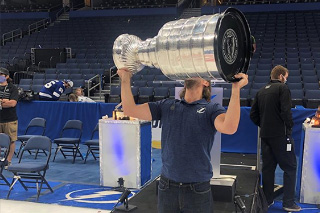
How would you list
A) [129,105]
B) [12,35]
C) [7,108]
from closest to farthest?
1. [129,105]
2. [7,108]
3. [12,35]

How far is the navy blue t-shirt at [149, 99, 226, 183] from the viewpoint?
90.4 inches

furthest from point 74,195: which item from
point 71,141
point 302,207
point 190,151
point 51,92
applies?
point 51,92

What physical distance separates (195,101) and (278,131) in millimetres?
2294

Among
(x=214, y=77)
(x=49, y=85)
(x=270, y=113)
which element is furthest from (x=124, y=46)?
(x=49, y=85)

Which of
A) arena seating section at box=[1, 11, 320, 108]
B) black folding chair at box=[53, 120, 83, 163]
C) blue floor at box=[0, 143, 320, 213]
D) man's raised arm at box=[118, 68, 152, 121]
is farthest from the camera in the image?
arena seating section at box=[1, 11, 320, 108]

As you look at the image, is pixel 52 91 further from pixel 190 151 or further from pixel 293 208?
pixel 190 151

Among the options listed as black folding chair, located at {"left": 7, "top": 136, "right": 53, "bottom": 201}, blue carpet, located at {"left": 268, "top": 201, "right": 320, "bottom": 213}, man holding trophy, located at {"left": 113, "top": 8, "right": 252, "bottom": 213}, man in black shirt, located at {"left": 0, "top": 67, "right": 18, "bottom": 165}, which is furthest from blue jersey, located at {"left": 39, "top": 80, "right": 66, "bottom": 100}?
man holding trophy, located at {"left": 113, "top": 8, "right": 252, "bottom": 213}

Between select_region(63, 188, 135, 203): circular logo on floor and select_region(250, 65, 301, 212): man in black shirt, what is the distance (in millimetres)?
1870

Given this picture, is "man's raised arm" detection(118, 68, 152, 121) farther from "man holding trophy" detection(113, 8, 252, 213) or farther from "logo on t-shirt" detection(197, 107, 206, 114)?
"logo on t-shirt" detection(197, 107, 206, 114)

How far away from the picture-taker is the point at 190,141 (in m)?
2.31

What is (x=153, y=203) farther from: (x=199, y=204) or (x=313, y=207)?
(x=313, y=207)

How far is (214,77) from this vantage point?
224 centimetres

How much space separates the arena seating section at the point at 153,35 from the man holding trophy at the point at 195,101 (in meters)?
4.99

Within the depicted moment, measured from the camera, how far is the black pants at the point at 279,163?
14.4ft
